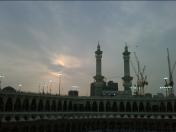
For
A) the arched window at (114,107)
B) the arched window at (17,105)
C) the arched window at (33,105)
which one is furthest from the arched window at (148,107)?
the arched window at (17,105)

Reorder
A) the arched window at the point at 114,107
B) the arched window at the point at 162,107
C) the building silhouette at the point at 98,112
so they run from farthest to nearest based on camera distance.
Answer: the arched window at the point at 114,107 → the arched window at the point at 162,107 → the building silhouette at the point at 98,112

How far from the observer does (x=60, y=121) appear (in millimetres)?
95125

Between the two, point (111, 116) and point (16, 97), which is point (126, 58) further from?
point (16, 97)

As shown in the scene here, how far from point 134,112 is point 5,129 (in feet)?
196

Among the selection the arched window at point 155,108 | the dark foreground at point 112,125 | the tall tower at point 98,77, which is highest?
the tall tower at point 98,77

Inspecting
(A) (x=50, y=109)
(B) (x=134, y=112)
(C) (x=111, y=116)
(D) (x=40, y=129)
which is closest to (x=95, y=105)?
(C) (x=111, y=116)

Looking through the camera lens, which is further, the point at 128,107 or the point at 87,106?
the point at 128,107

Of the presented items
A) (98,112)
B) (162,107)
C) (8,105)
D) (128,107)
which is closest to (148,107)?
(162,107)

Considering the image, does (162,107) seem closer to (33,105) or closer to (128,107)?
(128,107)

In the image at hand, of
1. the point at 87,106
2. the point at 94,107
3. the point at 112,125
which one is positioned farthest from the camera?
the point at 94,107

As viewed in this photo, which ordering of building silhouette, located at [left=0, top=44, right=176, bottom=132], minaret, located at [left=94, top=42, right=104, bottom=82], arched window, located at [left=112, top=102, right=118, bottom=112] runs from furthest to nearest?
minaret, located at [left=94, top=42, right=104, bottom=82] → arched window, located at [left=112, top=102, right=118, bottom=112] → building silhouette, located at [left=0, top=44, right=176, bottom=132]

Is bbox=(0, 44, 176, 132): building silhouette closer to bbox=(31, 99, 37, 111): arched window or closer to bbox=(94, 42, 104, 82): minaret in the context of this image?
bbox=(31, 99, 37, 111): arched window

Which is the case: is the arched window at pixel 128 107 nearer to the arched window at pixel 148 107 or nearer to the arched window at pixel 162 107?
the arched window at pixel 148 107

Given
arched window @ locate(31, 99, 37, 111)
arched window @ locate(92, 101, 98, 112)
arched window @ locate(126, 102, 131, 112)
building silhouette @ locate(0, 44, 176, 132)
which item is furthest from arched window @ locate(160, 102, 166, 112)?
arched window @ locate(31, 99, 37, 111)
